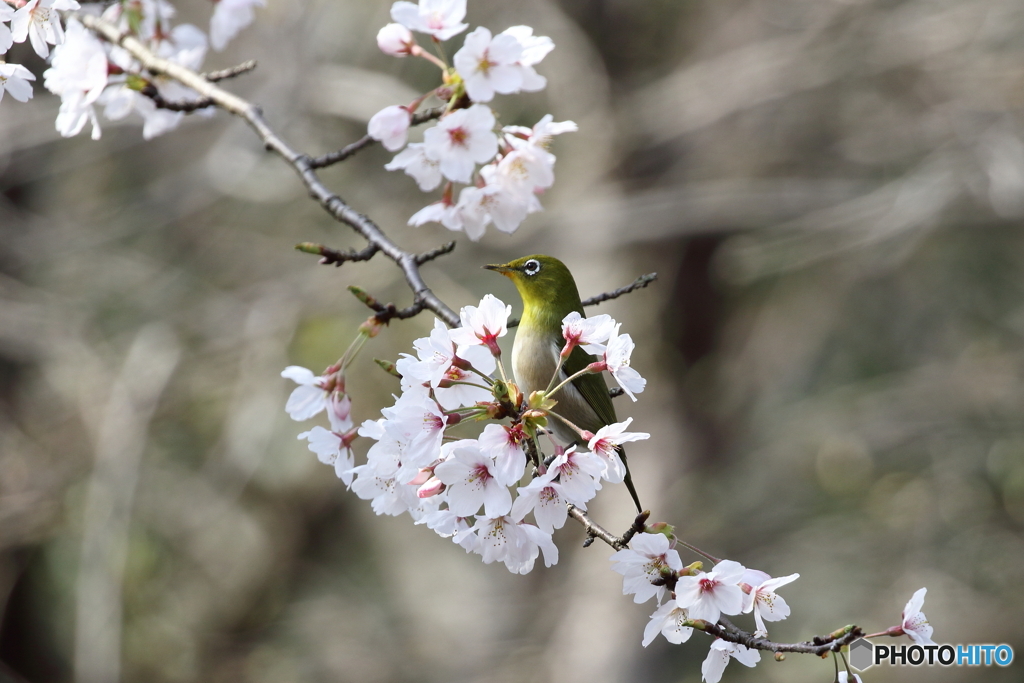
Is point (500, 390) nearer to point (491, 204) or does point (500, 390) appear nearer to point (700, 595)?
point (700, 595)

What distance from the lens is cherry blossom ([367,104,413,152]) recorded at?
5.79 feet

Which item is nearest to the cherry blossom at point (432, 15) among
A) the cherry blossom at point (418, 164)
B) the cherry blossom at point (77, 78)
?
the cherry blossom at point (418, 164)

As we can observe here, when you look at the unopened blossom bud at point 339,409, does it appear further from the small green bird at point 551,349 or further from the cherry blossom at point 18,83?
the cherry blossom at point 18,83

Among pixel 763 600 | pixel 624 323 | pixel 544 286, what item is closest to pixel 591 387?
pixel 544 286

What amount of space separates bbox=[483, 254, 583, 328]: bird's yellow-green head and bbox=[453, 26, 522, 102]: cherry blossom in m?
0.47

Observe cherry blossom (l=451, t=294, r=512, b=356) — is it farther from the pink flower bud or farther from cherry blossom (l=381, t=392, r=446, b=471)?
the pink flower bud

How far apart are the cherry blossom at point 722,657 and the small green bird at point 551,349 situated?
2.02 ft

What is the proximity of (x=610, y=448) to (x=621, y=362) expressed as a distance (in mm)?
168

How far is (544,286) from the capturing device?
6.49 feet

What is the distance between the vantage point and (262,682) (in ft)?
21.2

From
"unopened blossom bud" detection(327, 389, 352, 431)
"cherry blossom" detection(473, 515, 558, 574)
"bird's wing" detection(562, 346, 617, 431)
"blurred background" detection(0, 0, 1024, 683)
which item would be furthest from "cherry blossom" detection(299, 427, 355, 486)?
"blurred background" detection(0, 0, 1024, 683)

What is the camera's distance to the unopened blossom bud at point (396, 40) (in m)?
1.88

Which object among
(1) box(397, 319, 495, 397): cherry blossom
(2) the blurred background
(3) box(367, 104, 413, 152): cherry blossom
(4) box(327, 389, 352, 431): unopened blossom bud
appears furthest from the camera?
(2) the blurred background

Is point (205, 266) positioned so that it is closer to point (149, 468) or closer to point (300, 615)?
point (149, 468)
